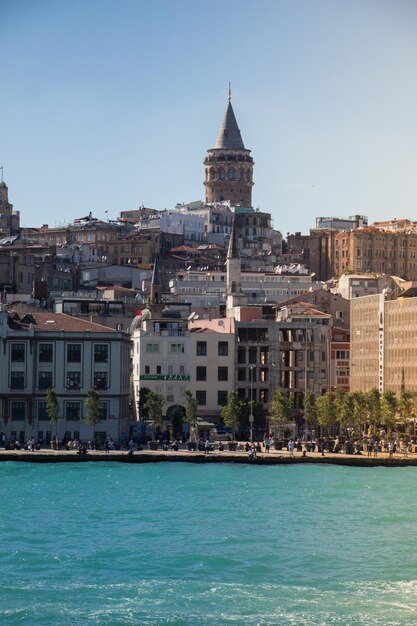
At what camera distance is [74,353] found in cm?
9375

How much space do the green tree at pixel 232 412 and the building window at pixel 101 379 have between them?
819 centimetres

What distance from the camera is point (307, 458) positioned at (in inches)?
3327

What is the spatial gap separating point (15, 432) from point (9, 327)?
5.87m

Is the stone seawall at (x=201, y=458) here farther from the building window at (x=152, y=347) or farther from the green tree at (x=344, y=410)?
the building window at (x=152, y=347)

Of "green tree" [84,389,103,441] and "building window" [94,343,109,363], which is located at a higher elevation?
"building window" [94,343,109,363]

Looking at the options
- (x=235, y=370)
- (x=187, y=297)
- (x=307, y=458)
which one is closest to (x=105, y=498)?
(x=307, y=458)

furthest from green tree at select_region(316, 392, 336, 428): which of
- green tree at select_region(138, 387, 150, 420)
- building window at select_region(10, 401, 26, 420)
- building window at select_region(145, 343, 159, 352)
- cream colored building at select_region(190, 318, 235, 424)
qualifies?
building window at select_region(10, 401, 26, 420)

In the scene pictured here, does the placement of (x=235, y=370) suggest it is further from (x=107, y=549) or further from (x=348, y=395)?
(x=107, y=549)

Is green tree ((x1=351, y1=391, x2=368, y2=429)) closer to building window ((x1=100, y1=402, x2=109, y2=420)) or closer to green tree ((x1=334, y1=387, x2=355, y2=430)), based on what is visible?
green tree ((x1=334, y1=387, x2=355, y2=430))

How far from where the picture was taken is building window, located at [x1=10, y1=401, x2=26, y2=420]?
92.7 metres

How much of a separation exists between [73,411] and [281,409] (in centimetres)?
1213

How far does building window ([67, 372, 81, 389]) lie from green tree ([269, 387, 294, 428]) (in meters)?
11.7

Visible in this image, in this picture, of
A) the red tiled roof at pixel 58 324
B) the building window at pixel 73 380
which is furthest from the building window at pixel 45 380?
the red tiled roof at pixel 58 324

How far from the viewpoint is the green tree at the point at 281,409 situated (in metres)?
97.6
